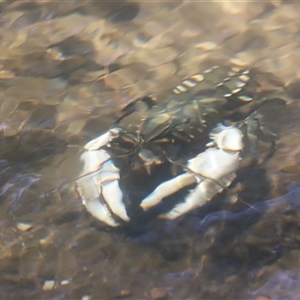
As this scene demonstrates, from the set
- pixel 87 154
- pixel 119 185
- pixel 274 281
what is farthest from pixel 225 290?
pixel 87 154

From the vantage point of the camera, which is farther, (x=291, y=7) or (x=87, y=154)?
(x=291, y=7)

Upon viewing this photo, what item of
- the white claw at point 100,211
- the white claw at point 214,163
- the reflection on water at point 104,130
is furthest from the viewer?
the white claw at point 214,163

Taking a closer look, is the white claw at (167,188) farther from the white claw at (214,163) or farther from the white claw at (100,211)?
the white claw at (100,211)

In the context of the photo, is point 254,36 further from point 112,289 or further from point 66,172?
point 112,289

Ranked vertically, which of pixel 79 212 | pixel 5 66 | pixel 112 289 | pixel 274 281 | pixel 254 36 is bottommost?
pixel 274 281

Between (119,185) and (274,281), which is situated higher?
(119,185)

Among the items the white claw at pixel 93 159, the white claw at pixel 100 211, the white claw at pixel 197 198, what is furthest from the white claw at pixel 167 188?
the white claw at pixel 93 159
